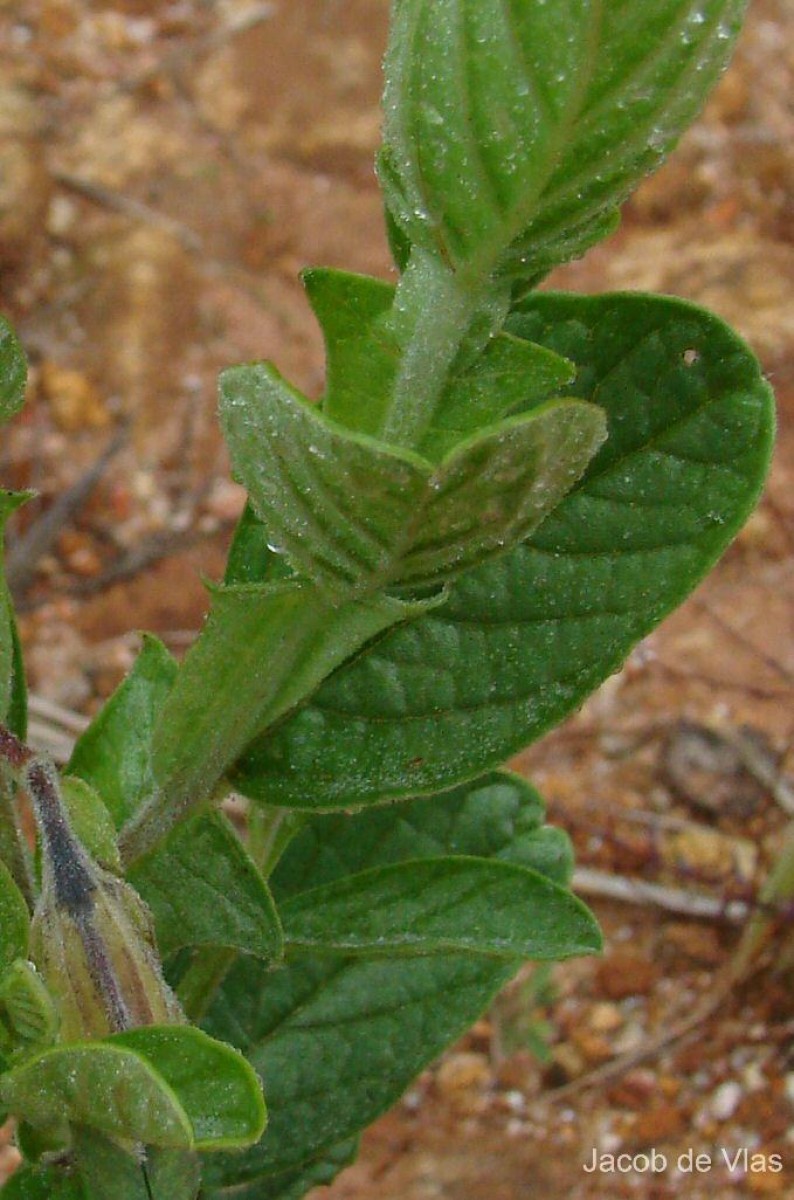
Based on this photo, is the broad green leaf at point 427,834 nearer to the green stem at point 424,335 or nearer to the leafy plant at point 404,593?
the leafy plant at point 404,593

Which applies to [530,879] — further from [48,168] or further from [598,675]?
[48,168]

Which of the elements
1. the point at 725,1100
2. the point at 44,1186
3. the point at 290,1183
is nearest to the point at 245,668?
the point at 44,1186

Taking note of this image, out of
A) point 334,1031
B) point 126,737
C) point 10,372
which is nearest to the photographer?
point 10,372

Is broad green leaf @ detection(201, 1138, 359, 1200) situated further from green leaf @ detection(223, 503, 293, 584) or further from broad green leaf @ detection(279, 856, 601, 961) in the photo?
green leaf @ detection(223, 503, 293, 584)

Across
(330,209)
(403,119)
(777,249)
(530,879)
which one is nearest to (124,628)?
(330,209)

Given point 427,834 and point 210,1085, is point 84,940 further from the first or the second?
point 427,834

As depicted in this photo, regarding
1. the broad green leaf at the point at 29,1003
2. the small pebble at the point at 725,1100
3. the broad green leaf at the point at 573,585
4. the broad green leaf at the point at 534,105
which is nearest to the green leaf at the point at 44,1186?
the broad green leaf at the point at 29,1003

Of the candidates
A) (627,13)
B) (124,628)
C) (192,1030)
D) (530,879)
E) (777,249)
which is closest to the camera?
(627,13)

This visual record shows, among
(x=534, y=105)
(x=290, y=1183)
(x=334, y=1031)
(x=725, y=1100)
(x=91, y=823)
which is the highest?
(x=534, y=105)
